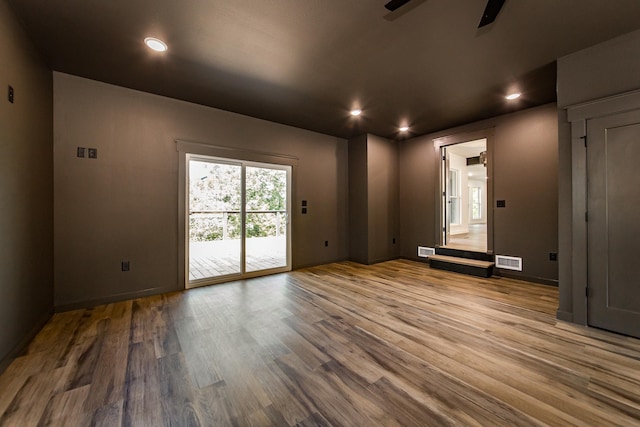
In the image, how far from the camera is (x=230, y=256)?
518 centimetres

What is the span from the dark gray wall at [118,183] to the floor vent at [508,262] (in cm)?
484

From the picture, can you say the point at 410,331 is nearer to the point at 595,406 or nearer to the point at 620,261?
the point at 595,406

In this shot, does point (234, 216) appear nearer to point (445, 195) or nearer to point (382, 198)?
point (382, 198)

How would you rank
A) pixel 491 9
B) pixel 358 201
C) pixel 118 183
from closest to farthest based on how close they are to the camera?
1. pixel 491 9
2. pixel 118 183
3. pixel 358 201

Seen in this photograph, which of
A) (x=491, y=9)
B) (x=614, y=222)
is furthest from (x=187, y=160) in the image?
(x=614, y=222)

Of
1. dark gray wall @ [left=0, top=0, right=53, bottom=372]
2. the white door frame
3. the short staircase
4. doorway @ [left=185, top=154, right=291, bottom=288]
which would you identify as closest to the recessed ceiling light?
dark gray wall @ [left=0, top=0, right=53, bottom=372]

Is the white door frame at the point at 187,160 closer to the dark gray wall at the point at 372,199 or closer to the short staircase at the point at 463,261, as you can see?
the dark gray wall at the point at 372,199

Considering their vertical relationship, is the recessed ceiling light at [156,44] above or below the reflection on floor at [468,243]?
above

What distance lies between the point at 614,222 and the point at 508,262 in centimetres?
198

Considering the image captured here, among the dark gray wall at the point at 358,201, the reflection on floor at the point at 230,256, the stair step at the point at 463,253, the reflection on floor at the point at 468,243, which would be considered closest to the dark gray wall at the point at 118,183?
the reflection on floor at the point at 230,256

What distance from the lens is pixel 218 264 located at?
479 centimetres

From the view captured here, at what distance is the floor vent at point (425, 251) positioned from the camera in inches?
208

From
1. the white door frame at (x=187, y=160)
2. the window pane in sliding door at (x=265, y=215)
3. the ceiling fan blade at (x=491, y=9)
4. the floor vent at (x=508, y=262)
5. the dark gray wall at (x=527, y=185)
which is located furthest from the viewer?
the window pane in sliding door at (x=265, y=215)

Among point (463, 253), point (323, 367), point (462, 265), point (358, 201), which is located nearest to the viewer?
point (323, 367)
